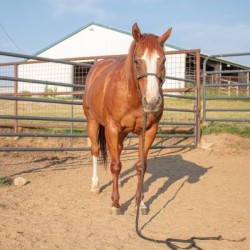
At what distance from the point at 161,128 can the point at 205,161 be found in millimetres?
1942

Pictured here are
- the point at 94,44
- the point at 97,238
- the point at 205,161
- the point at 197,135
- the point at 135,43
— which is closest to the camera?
the point at 97,238

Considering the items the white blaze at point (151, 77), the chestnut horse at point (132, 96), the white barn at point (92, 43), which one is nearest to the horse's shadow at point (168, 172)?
the chestnut horse at point (132, 96)

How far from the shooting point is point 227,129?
27.6 ft

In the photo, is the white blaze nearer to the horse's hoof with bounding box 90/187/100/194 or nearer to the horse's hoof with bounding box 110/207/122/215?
the horse's hoof with bounding box 110/207/122/215

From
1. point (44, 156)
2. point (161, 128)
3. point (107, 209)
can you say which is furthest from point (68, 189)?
point (161, 128)

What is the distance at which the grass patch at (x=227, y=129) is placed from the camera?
27.1ft

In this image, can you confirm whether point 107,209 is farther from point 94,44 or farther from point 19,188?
point 94,44

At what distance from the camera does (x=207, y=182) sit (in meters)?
5.40

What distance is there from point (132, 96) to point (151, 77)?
2.11 feet

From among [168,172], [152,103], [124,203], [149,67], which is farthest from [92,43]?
[152,103]

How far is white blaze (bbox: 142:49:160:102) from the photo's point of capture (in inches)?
125

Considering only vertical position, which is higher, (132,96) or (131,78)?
(131,78)

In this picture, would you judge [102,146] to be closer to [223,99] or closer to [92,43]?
[223,99]

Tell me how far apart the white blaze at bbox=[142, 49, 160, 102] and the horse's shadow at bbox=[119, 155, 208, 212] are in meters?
1.55
